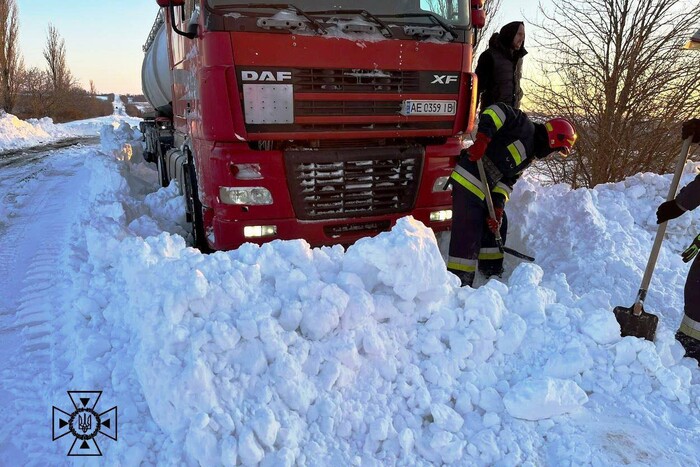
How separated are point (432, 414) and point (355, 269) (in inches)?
39.1

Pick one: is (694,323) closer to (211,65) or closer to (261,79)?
(261,79)

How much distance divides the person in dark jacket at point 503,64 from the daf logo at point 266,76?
8.93ft

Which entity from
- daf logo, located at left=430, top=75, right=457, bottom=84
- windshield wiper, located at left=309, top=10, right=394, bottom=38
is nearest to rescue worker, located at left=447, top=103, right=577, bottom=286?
daf logo, located at left=430, top=75, right=457, bottom=84

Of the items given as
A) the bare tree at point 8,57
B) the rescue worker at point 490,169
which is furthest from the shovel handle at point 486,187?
the bare tree at point 8,57

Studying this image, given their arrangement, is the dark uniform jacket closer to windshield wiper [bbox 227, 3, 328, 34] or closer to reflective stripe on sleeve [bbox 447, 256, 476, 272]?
reflective stripe on sleeve [bbox 447, 256, 476, 272]

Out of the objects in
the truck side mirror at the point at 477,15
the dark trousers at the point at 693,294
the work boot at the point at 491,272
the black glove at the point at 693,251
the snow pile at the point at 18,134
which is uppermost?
the truck side mirror at the point at 477,15

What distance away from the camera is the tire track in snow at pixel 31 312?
2.49 meters

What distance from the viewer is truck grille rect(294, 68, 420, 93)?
3.77 meters

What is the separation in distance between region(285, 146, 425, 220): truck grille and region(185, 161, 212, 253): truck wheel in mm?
1400

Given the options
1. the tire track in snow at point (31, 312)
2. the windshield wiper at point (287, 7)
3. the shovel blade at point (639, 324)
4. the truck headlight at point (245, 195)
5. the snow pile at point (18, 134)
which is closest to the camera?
the tire track in snow at point (31, 312)

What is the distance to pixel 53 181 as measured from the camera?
970cm

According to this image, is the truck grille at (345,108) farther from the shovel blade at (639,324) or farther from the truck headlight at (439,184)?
the shovel blade at (639,324)

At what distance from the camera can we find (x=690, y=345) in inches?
126

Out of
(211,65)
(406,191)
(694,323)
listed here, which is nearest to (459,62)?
(406,191)
